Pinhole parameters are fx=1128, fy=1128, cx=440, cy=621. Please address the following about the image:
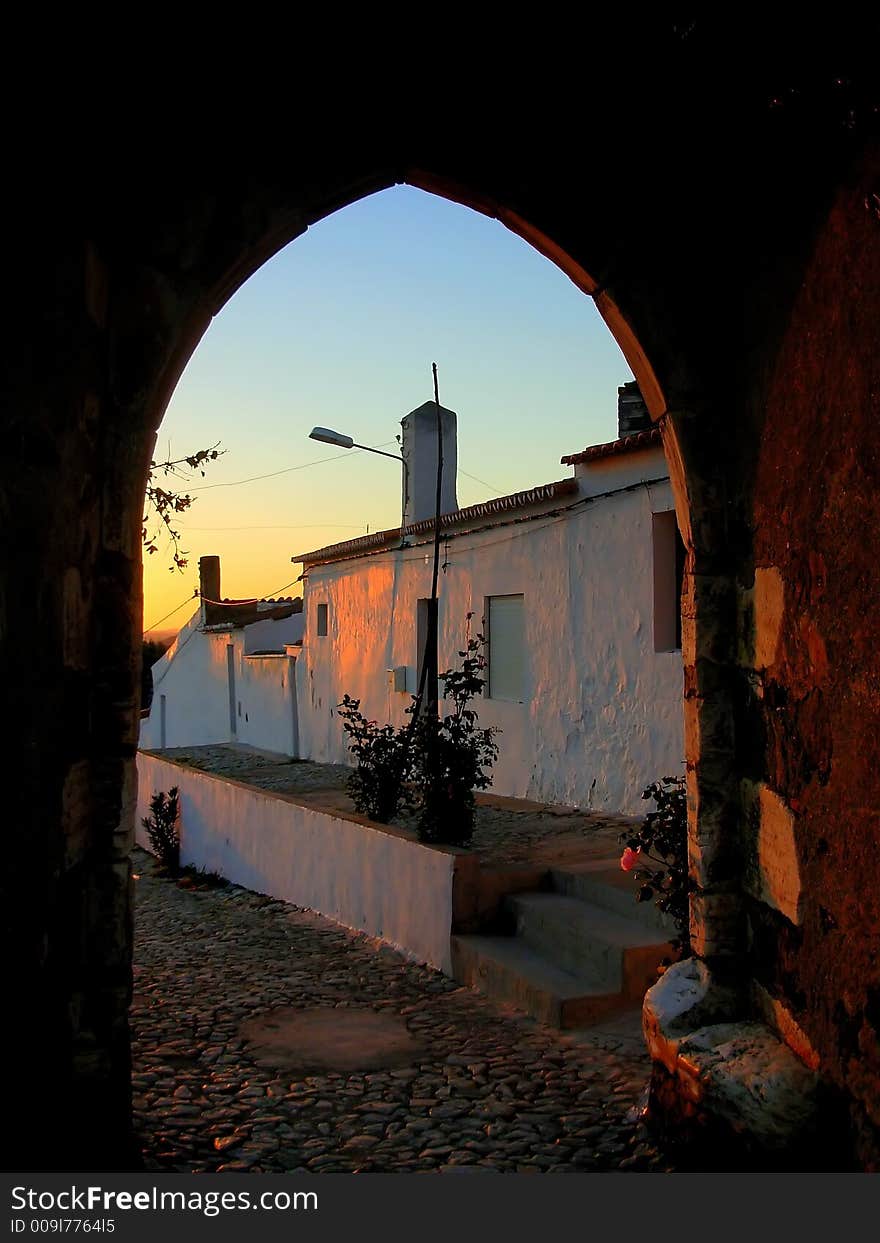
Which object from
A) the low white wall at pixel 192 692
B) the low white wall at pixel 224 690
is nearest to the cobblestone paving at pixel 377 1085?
the low white wall at pixel 224 690

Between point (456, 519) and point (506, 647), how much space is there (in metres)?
1.40

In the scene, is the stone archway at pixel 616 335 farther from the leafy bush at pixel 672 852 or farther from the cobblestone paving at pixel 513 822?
the cobblestone paving at pixel 513 822

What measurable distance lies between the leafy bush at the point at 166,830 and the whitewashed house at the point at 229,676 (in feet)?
16.4

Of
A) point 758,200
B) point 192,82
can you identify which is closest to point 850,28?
point 758,200

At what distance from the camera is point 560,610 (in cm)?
927

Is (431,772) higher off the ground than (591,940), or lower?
higher

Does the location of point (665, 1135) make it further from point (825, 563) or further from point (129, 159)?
point (129, 159)

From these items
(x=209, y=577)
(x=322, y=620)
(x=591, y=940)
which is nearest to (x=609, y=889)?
(x=591, y=940)

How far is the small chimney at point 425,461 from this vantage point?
1233cm

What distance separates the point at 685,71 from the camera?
10.0ft

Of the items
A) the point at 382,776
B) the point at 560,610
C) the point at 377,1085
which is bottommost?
the point at 377,1085

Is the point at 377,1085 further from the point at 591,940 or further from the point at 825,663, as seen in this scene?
the point at 825,663

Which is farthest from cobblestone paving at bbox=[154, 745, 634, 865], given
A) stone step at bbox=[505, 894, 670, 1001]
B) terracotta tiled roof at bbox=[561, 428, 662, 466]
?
terracotta tiled roof at bbox=[561, 428, 662, 466]

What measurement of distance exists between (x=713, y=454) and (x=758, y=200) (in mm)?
666
